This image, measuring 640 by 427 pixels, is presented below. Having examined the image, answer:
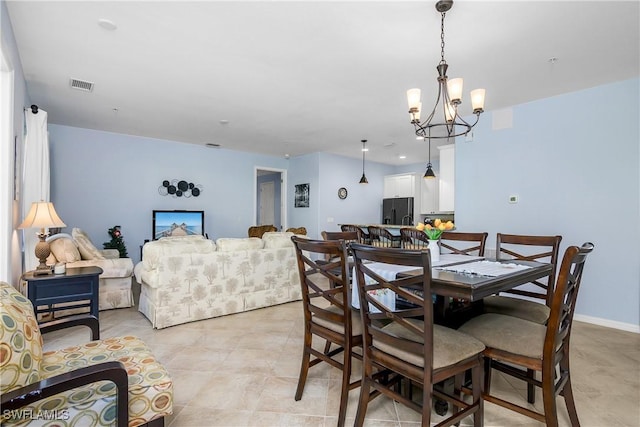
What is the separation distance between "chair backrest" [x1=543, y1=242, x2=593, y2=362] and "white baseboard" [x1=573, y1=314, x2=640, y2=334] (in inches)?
102

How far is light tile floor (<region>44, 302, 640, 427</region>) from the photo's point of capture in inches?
75.4

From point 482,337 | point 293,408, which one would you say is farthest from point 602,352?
point 293,408

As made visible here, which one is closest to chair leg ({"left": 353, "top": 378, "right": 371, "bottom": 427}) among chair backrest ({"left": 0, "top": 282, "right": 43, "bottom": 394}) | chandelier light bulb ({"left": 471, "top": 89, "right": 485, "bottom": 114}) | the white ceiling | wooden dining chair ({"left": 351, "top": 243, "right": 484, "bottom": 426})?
wooden dining chair ({"left": 351, "top": 243, "right": 484, "bottom": 426})

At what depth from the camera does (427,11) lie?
221cm

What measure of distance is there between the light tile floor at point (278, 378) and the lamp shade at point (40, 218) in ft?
3.60

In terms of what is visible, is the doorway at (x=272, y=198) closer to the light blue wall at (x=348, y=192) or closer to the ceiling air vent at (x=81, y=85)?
the light blue wall at (x=348, y=192)

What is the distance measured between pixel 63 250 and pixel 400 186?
6.94 meters

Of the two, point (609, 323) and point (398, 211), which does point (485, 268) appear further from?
point (398, 211)

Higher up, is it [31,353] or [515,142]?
[515,142]

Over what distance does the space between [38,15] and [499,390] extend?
4.22 m

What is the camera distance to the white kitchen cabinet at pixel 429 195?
308 inches

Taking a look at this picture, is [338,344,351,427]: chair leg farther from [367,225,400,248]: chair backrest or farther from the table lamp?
[367,225,400,248]: chair backrest

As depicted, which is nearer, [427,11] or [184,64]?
[427,11]

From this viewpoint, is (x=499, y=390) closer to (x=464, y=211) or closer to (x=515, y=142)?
(x=464, y=211)
